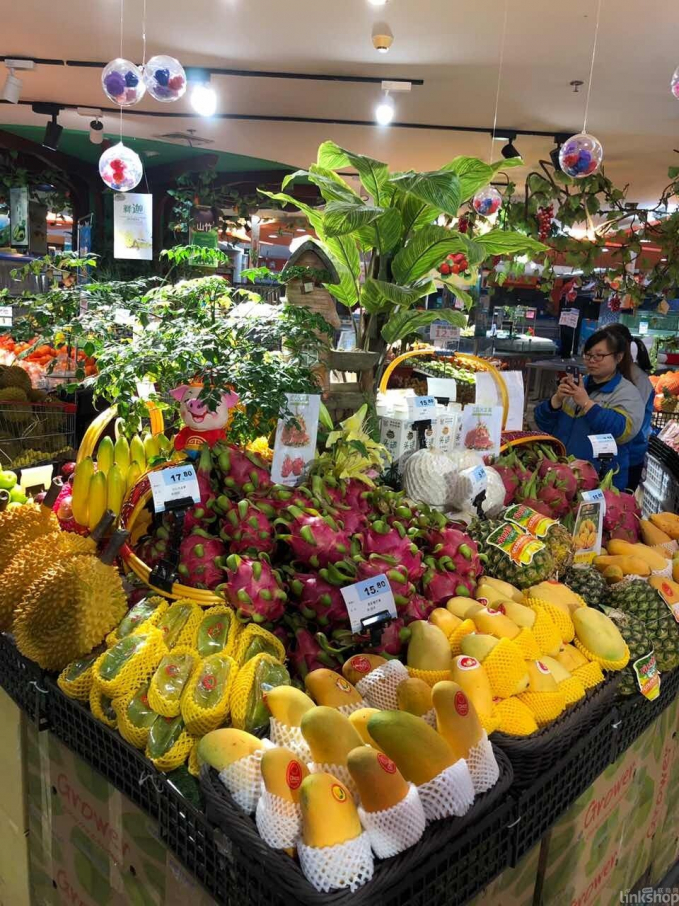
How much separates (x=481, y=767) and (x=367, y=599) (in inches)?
16.8

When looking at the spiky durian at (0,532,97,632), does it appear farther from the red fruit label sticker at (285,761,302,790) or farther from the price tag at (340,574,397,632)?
the red fruit label sticker at (285,761,302,790)

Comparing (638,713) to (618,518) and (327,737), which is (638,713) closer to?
(618,518)

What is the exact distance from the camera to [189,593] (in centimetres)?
148

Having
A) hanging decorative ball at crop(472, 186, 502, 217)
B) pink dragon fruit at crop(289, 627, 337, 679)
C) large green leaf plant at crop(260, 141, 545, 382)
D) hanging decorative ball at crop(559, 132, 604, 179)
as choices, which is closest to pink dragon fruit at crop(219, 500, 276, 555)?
pink dragon fruit at crop(289, 627, 337, 679)

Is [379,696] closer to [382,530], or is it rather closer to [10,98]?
[382,530]

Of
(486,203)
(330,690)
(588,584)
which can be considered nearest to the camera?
(330,690)

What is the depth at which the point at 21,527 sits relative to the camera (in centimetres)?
172

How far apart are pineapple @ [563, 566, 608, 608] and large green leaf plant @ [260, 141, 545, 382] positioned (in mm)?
811

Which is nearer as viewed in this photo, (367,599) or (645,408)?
(367,599)

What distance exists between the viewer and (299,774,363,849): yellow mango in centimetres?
96

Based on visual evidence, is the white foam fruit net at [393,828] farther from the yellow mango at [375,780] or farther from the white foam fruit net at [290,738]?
the white foam fruit net at [290,738]

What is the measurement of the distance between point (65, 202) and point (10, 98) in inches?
178

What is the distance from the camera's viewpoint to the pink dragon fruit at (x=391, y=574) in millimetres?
1515

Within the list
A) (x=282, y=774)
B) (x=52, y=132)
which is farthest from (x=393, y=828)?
(x=52, y=132)
